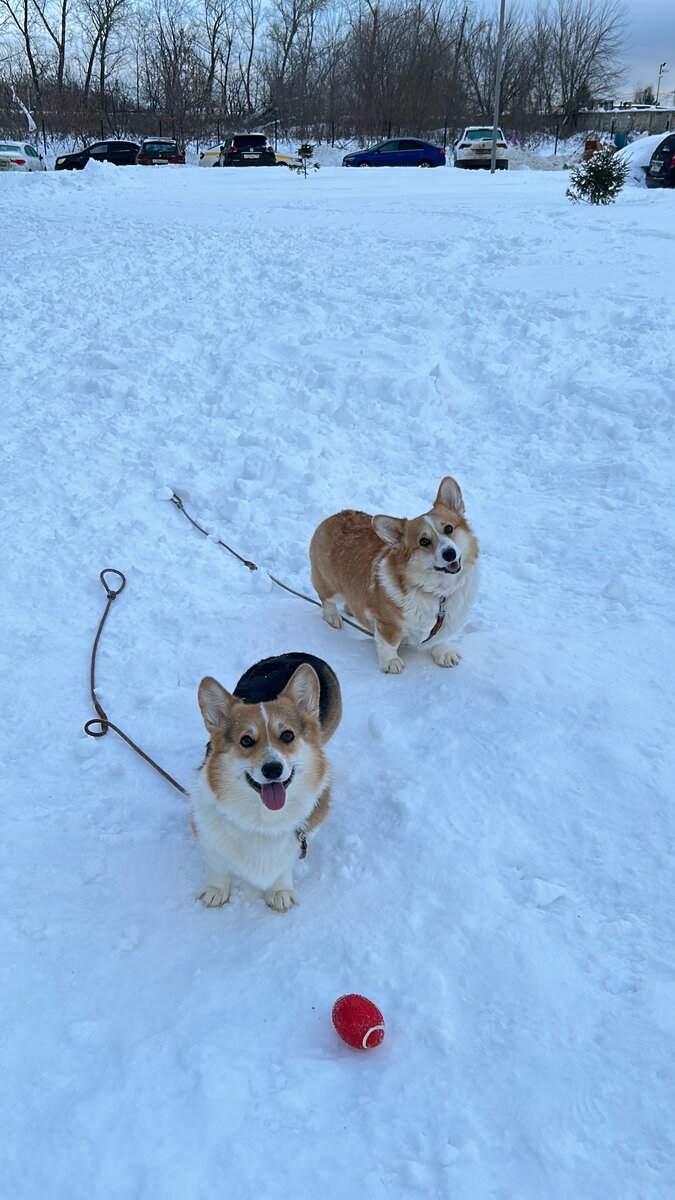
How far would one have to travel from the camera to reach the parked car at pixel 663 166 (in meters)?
18.2

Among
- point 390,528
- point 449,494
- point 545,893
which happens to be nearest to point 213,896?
point 545,893

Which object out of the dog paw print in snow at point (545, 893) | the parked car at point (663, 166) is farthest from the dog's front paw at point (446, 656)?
the parked car at point (663, 166)

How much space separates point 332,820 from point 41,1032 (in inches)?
49.5

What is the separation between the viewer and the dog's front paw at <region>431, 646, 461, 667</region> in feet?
13.1

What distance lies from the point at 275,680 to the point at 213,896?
0.81 m

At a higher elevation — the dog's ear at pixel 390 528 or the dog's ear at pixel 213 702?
the dog's ear at pixel 390 528

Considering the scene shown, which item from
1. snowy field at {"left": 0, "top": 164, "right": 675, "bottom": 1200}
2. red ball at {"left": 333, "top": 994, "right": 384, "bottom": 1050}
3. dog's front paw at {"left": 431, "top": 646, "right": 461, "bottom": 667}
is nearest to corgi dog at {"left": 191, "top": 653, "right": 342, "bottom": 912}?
snowy field at {"left": 0, "top": 164, "right": 675, "bottom": 1200}

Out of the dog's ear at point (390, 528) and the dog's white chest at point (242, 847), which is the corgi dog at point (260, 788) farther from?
the dog's ear at point (390, 528)

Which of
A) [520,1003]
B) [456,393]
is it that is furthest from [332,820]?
[456,393]

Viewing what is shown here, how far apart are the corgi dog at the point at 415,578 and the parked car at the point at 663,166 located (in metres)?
18.6

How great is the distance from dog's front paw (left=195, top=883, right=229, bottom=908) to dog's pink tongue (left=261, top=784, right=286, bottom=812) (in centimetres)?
47

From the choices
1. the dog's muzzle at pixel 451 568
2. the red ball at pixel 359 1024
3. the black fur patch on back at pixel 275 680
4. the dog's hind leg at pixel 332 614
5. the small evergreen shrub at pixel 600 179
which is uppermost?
the small evergreen shrub at pixel 600 179

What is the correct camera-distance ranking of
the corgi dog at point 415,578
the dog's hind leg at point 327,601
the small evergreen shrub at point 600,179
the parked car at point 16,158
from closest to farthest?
1. the corgi dog at point 415,578
2. the dog's hind leg at point 327,601
3. the small evergreen shrub at point 600,179
4. the parked car at point 16,158

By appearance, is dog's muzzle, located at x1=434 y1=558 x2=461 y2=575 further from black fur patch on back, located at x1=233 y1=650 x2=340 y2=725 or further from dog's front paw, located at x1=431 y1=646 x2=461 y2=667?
black fur patch on back, located at x1=233 y1=650 x2=340 y2=725
